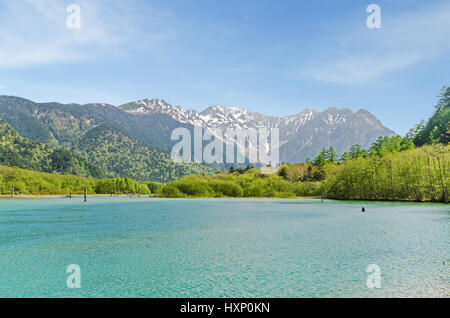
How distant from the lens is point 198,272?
500 inches

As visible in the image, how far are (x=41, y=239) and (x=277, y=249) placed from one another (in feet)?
45.5

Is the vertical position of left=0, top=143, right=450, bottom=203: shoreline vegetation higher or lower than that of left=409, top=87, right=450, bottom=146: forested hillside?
lower

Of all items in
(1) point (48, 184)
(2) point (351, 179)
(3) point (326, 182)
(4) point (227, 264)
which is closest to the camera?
(4) point (227, 264)

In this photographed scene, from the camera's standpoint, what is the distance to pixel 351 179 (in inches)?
3246

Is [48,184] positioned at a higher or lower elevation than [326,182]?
lower

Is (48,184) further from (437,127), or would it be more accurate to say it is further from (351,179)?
(437,127)

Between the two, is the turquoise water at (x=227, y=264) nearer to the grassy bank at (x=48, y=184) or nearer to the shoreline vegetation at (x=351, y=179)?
the shoreline vegetation at (x=351, y=179)

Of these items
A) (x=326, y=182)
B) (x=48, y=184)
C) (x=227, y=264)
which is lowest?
(x=48, y=184)

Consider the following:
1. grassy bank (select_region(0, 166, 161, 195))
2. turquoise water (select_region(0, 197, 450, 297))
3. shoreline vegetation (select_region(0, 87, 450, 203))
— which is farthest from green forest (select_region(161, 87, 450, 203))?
grassy bank (select_region(0, 166, 161, 195))

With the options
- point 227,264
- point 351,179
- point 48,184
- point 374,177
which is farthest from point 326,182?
point 48,184

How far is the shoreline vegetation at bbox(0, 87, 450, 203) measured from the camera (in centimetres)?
6475

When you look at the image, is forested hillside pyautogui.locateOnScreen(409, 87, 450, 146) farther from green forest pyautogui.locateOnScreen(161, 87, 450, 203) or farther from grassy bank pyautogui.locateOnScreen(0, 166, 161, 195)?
grassy bank pyautogui.locateOnScreen(0, 166, 161, 195)

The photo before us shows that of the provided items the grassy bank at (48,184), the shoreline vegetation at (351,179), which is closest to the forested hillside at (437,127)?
the shoreline vegetation at (351,179)
